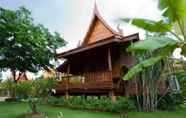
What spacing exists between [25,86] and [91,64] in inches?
298

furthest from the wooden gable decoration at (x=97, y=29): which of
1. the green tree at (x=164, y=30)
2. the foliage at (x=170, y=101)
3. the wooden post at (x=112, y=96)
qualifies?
the green tree at (x=164, y=30)

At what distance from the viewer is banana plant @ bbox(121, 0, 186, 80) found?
654cm

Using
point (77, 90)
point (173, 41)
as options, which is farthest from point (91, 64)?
point (173, 41)

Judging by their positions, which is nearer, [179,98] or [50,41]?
[179,98]

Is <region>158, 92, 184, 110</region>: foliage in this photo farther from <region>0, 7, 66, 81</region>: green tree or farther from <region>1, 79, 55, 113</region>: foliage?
<region>0, 7, 66, 81</region>: green tree

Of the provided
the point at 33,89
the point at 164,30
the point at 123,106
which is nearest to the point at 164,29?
the point at 164,30

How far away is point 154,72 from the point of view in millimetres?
13781

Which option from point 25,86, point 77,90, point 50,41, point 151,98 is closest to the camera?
point 25,86

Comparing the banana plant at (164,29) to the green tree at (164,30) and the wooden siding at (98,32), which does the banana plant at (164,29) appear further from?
the wooden siding at (98,32)

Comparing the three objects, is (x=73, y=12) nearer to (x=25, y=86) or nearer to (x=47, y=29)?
(x=47, y=29)

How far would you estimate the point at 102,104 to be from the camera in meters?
13.9

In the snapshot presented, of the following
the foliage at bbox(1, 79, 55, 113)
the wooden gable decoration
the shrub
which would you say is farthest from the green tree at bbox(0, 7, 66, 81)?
the shrub

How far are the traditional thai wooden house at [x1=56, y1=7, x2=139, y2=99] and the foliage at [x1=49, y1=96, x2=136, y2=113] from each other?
82 centimetres

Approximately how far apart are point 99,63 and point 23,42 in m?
6.38
